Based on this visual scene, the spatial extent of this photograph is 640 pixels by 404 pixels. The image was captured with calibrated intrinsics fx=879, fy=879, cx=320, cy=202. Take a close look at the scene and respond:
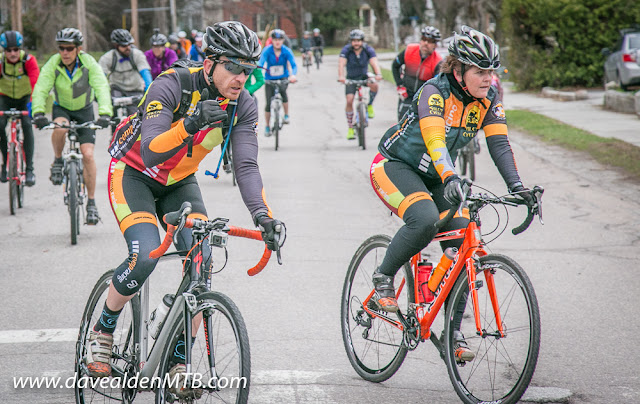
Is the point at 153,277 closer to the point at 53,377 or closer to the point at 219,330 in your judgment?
the point at 53,377

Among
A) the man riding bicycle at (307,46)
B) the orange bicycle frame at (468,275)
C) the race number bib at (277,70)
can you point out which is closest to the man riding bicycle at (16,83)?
the race number bib at (277,70)

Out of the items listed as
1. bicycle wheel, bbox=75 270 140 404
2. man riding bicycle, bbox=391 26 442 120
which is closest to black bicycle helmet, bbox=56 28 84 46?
man riding bicycle, bbox=391 26 442 120

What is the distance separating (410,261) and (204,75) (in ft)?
5.24

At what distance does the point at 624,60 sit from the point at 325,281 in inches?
718

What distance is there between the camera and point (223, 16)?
95.6 m

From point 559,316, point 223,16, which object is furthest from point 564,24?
point 223,16

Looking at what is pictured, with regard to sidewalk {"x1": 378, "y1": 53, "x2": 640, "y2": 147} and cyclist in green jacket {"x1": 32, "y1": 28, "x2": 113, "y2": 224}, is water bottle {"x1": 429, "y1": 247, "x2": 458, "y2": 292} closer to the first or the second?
cyclist in green jacket {"x1": 32, "y1": 28, "x2": 113, "y2": 224}

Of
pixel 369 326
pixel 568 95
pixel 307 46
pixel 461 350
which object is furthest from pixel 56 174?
pixel 307 46

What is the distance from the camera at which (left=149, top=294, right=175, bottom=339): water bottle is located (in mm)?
4152

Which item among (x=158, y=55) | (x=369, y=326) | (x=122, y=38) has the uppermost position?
(x=122, y=38)

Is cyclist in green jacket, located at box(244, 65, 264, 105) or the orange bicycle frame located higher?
cyclist in green jacket, located at box(244, 65, 264, 105)

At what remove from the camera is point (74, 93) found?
9.73 m

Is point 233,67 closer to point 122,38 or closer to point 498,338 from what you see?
point 498,338

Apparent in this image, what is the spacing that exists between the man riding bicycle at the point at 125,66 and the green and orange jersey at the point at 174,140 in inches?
314
